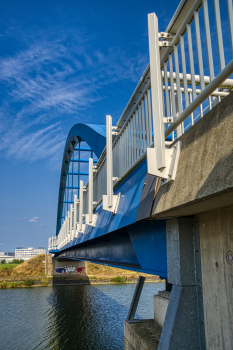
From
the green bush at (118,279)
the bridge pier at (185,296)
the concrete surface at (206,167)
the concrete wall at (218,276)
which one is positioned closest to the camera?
the concrete surface at (206,167)

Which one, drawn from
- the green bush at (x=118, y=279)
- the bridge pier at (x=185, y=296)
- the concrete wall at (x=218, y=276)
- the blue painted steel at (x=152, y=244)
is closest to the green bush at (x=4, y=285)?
the green bush at (x=118, y=279)

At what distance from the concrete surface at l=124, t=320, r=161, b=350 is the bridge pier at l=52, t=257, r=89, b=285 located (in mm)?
48023

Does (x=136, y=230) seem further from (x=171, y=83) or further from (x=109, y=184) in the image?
(x=171, y=83)

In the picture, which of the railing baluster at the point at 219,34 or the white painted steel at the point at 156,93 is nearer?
the railing baluster at the point at 219,34

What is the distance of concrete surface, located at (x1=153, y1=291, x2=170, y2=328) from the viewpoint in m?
4.80

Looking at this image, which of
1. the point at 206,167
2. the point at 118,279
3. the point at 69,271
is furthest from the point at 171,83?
the point at 69,271

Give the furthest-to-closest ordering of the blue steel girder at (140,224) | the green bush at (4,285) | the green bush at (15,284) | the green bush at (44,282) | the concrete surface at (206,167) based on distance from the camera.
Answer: the green bush at (44,282)
the green bush at (15,284)
the green bush at (4,285)
the blue steel girder at (140,224)
the concrete surface at (206,167)

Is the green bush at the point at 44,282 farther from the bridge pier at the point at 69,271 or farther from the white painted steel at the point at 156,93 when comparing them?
the white painted steel at the point at 156,93

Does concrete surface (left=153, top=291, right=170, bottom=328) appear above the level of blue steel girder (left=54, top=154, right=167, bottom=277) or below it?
below

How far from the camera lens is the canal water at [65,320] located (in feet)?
62.2

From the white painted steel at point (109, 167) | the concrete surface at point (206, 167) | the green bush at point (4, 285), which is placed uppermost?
the white painted steel at point (109, 167)

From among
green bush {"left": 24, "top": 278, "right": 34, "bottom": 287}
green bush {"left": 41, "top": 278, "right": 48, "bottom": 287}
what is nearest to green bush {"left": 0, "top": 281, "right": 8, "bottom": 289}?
green bush {"left": 24, "top": 278, "right": 34, "bottom": 287}

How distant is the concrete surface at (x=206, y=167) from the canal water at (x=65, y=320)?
1764 centimetres

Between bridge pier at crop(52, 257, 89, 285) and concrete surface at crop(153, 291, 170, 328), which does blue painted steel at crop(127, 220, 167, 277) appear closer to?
concrete surface at crop(153, 291, 170, 328)
